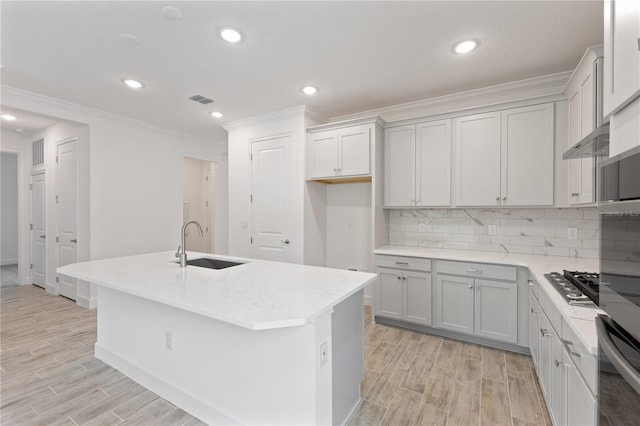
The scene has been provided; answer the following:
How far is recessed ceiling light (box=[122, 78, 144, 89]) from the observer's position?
9.64ft

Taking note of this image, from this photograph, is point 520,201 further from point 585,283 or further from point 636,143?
point 636,143

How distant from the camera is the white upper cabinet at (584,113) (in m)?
1.93

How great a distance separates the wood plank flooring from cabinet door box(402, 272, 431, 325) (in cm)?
23

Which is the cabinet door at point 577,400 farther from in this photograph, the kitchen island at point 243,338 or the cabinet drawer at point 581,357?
the kitchen island at point 243,338

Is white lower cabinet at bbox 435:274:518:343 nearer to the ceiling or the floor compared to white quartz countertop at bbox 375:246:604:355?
nearer to the floor

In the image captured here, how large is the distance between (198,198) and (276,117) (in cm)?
352

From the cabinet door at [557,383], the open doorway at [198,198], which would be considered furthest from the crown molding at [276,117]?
the cabinet door at [557,383]

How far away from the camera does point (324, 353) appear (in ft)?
5.02

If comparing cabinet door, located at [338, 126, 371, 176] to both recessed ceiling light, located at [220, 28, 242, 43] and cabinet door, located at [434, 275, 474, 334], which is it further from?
recessed ceiling light, located at [220, 28, 242, 43]

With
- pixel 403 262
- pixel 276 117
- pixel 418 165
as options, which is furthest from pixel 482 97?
pixel 276 117

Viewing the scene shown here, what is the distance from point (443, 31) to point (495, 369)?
2753mm

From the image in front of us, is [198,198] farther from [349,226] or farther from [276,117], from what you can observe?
[349,226]

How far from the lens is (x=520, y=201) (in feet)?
9.27

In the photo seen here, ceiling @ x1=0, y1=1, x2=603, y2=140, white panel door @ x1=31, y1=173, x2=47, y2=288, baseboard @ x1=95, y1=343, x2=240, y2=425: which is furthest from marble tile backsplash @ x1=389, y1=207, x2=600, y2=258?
white panel door @ x1=31, y1=173, x2=47, y2=288
